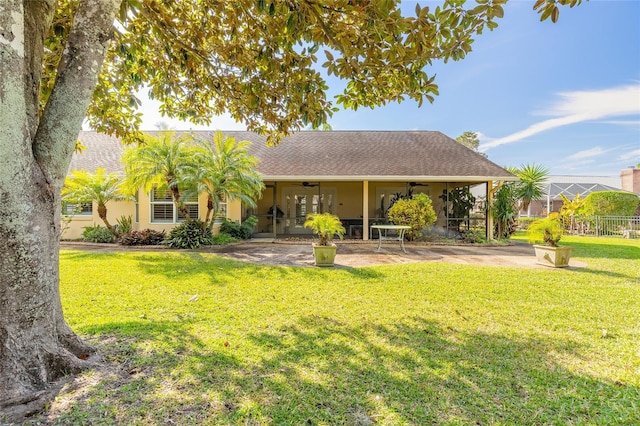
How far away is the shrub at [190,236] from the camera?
1120cm

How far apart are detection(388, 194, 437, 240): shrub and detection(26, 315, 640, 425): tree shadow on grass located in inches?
364

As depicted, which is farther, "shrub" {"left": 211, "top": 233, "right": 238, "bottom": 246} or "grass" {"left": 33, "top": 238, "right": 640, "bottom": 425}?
"shrub" {"left": 211, "top": 233, "right": 238, "bottom": 246}

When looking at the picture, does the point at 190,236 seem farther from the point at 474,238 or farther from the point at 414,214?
the point at 474,238

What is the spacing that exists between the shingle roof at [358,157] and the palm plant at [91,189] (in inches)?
109

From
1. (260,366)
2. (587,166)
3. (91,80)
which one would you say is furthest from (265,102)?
(587,166)

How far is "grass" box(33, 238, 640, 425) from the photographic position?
2307 mm

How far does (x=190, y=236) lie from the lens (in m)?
11.4

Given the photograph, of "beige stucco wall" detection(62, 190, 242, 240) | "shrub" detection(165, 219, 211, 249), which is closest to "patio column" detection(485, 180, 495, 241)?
"beige stucco wall" detection(62, 190, 242, 240)

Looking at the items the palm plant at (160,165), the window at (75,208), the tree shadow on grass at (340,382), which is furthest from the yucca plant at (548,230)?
the window at (75,208)

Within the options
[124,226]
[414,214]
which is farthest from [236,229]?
[414,214]

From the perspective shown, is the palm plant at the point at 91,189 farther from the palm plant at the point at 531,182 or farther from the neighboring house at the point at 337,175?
the palm plant at the point at 531,182

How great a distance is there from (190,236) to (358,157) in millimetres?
9009

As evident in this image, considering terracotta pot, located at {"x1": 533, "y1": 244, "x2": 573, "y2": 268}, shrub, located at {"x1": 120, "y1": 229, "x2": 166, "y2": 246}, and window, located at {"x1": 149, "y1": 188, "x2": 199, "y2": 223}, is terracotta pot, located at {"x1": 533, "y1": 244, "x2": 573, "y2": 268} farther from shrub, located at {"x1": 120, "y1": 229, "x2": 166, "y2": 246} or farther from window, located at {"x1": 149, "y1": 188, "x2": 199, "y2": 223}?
window, located at {"x1": 149, "y1": 188, "x2": 199, "y2": 223}

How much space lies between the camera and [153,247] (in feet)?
36.7
